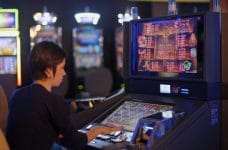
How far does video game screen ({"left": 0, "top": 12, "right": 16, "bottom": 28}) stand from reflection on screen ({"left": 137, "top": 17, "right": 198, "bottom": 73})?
5455 mm

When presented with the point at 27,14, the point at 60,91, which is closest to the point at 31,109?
the point at 60,91

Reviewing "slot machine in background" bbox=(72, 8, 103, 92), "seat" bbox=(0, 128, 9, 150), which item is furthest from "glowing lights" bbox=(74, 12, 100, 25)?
"seat" bbox=(0, 128, 9, 150)

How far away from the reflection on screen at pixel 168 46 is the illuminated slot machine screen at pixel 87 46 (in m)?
6.17

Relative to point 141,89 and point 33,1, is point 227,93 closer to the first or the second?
point 141,89

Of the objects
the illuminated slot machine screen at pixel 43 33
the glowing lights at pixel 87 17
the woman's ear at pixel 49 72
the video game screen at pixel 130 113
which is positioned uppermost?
the glowing lights at pixel 87 17

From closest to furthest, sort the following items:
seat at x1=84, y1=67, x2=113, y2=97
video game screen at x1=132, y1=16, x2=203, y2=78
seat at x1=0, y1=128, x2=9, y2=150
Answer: seat at x1=0, y1=128, x2=9, y2=150 < video game screen at x1=132, y1=16, x2=203, y2=78 < seat at x1=84, y1=67, x2=113, y2=97

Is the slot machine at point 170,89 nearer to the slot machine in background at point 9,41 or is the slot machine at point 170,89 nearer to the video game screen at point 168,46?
the video game screen at point 168,46

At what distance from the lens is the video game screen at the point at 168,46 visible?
2.20 metres

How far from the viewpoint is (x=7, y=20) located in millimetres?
7586

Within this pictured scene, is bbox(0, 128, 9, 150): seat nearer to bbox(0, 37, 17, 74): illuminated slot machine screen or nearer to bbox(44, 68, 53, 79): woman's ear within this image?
bbox(44, 68, 53, 79): woman's ear

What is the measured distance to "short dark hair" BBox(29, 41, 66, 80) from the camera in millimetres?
2012

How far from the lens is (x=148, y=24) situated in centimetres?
243

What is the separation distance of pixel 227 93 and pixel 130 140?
56 centimetres

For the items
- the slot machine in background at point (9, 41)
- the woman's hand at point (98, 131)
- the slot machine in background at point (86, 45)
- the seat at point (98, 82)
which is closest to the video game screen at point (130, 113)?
the woman's hand at point (98, 131)
